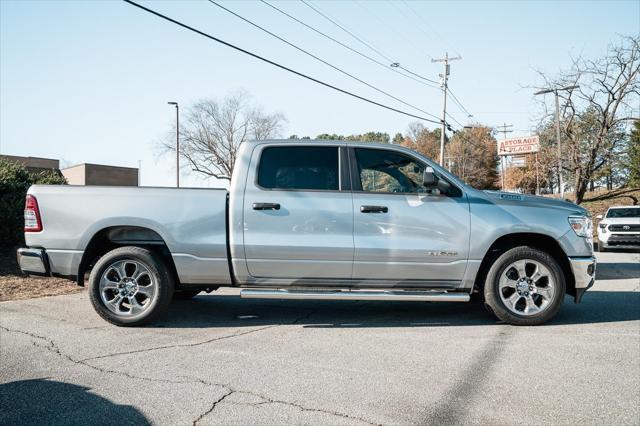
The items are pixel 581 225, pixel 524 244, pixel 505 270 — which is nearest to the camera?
pixel 505 270

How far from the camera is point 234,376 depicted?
376 centimetres

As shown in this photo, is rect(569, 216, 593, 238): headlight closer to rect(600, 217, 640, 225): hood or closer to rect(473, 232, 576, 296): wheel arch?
rect(473, 232, 576, 296): wheel arch

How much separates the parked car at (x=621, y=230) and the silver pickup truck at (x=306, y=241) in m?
13.9

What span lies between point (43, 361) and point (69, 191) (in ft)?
6.58

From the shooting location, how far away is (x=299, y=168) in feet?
18.3

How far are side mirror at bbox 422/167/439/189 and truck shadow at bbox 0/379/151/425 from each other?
354cm

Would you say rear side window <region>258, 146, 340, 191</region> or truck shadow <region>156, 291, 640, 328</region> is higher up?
rear side window <region>258, 146, 340, 191</region>

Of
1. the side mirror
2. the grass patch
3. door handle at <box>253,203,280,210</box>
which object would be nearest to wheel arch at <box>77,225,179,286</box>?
door handle at <box>253,203,280,210</box>

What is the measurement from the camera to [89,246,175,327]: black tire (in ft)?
17.3

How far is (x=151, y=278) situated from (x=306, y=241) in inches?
69.5

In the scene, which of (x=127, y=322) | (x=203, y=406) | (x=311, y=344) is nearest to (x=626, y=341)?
(x=311, y=344)

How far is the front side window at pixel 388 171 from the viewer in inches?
218

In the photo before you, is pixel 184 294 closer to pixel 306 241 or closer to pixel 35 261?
pixel 35 261

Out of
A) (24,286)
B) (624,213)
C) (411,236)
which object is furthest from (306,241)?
(624,213)
